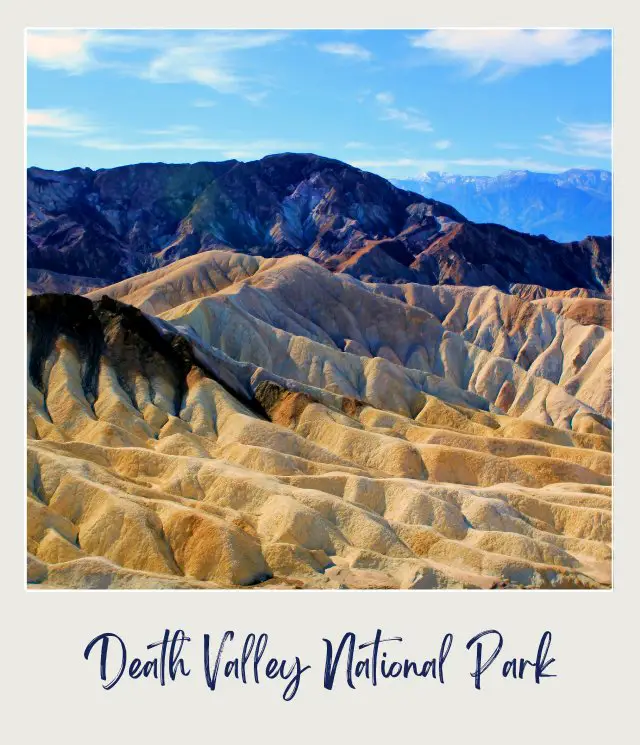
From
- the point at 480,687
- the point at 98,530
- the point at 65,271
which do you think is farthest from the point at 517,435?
the point at 65,271

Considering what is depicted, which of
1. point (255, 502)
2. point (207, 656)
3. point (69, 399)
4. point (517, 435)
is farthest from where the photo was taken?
point (517, 435)

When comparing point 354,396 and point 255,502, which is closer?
point 255,502

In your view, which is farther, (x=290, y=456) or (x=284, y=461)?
(x=290, y=456)

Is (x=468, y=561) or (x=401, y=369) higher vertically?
(x=401, y=369)

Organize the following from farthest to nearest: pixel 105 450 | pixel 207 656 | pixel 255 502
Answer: pixel 105 450
pixel 255 502
pixel 207 656

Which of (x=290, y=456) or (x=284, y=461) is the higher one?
(x=290, y=456)

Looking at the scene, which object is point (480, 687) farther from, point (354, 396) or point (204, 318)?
point (204, 318)

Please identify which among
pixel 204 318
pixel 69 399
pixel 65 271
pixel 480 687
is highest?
pixel 65 271

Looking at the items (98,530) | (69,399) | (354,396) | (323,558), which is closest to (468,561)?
(323,558)
